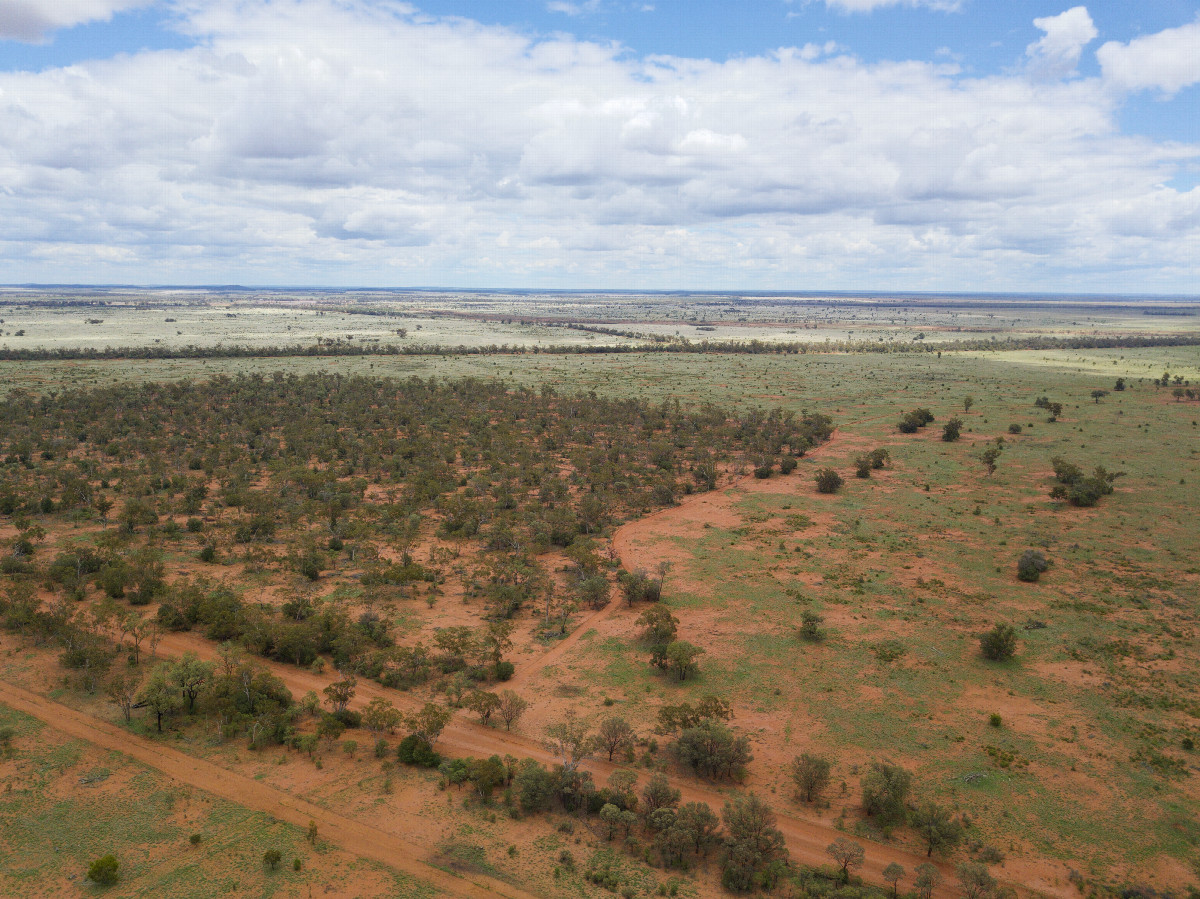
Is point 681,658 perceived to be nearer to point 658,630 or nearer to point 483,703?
point 658,630

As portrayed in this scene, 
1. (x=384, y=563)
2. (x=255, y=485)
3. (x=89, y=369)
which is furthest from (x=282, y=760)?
(x=89, y=369)

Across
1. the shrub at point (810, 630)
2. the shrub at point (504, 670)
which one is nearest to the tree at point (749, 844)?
the shrub at point (504, 670)

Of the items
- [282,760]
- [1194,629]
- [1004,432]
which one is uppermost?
[1004,432]

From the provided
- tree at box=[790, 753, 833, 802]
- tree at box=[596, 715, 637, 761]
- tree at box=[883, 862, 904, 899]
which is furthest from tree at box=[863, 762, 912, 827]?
tree at box=[596, 715, 637, 761]

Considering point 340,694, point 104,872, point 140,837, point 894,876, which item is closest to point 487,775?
point 340,694

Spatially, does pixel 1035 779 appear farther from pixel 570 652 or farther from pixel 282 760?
pixel 282 760

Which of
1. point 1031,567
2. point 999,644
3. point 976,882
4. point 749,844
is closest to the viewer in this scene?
point 976,882
